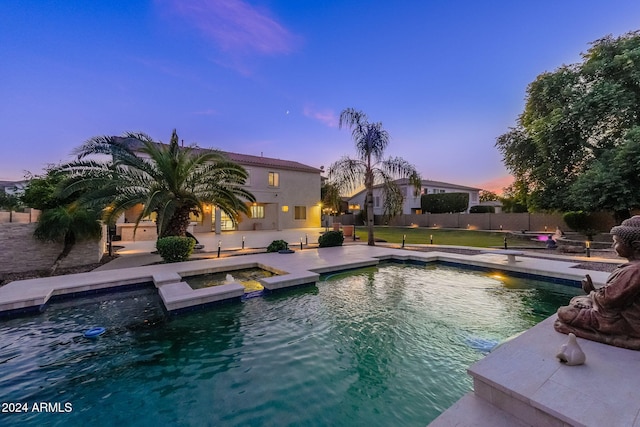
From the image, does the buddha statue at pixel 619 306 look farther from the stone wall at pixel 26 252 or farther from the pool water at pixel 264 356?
the stone wall at pixel 26 252

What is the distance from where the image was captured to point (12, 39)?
1052 centimetres

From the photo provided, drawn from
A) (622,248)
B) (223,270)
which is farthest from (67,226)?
(622,248)

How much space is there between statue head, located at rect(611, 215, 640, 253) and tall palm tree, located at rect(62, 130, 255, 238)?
36.8 ft

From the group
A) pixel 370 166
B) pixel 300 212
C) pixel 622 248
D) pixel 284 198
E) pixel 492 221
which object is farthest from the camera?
pixel 492 221

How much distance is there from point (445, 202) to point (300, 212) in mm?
19774

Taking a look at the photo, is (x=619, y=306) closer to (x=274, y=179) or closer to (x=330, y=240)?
(x=330, y=240)

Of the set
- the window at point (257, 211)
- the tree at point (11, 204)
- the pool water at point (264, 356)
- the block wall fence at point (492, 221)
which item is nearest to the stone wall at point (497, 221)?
the block wall fence at point (492, 221)

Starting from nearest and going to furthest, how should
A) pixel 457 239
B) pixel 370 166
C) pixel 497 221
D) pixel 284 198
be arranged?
pixel 370 166 < pixel 457 239 < pixel 284 198 < pixel 497 221

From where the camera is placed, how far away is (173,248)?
1040 cm

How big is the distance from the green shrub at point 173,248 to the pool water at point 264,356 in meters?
2.99

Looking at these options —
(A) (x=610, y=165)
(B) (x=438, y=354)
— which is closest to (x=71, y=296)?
(B) (x=438, y=354)

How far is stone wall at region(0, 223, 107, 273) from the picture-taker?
9.30 m

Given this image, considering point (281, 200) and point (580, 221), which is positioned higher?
point (281, 200)

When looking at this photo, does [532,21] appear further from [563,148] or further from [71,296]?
[71,296]
